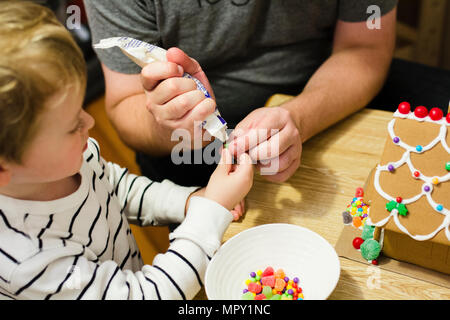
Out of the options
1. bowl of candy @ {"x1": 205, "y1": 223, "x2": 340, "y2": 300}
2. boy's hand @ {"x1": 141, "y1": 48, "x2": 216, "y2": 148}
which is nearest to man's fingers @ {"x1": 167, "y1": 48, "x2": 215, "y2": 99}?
boy's hand @ {"x1": 141, "y1": 48, "x2": 216, "y2": 148}

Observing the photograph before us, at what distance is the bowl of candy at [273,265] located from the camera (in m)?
0.57

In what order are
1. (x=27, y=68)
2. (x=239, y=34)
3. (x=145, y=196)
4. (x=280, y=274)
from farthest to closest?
(x=239, y=34) → (x=145, y=196) → (x=280, y=274) → (x=27, y=68)

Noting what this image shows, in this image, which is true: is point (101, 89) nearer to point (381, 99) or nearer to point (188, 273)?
point (381, 99)

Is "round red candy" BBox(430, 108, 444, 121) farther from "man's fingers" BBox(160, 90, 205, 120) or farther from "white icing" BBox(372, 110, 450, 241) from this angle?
"man's fingers" BBox(160, 90, 205, 120)

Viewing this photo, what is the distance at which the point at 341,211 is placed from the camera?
27.7 inches

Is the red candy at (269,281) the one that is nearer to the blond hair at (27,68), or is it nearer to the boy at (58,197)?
the boy at (58,197)

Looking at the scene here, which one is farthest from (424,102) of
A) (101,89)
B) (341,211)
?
(101,89)

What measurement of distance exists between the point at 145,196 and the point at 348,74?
1.54 ft

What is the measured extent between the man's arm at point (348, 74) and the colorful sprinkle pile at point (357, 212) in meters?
0.17

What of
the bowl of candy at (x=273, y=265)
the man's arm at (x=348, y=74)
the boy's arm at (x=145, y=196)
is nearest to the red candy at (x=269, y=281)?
the bowl of candy at (x=273, y=265)

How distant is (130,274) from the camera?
0.64 m

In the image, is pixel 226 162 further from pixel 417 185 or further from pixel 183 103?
pixel 417 185

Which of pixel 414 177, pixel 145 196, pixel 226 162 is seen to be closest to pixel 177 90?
pixel 226 162
